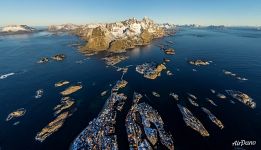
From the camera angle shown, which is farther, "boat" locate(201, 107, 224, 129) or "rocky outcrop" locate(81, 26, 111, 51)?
"rocky outcrop" locate(81, 26, 111, 51)

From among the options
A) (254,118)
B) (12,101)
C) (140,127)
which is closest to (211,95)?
(254,118)

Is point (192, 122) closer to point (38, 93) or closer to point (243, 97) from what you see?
point (243, 97)

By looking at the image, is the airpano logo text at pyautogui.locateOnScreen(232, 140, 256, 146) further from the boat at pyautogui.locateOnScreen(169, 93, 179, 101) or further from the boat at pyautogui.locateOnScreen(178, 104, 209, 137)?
the boat at pyautogui.locateOnScreen(169, 93, 179, 101)

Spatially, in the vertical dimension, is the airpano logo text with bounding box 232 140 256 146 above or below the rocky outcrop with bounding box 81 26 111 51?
below

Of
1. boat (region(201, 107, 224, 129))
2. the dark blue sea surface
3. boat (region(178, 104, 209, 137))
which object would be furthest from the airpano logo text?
boat (region(178, 104, 209, 137))

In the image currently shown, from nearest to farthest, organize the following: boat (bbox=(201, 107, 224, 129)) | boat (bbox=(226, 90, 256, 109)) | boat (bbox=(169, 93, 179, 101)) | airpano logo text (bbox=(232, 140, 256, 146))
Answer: airpano logo text (bbox=(232, 140, 256, 146))
boat (bbox=(201, 107, 224, 129))
boat (bbox=(226, 90, 256, 109))
boat (bbox=(169, 93, 179, 101))

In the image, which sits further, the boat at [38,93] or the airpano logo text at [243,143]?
the boat at [38,93]

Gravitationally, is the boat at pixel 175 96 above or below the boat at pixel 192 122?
above

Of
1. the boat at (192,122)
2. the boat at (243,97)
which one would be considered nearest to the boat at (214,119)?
the boat at (192,122)

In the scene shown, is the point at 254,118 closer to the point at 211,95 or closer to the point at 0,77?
the point at 211,95

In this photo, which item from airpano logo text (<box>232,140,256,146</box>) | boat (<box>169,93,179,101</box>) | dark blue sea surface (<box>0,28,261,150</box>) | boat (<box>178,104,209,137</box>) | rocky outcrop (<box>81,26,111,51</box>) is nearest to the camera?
airpano logo text (<box>232,140,256,146</box>)

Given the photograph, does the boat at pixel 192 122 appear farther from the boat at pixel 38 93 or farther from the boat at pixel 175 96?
the boat at pixel 38 93
